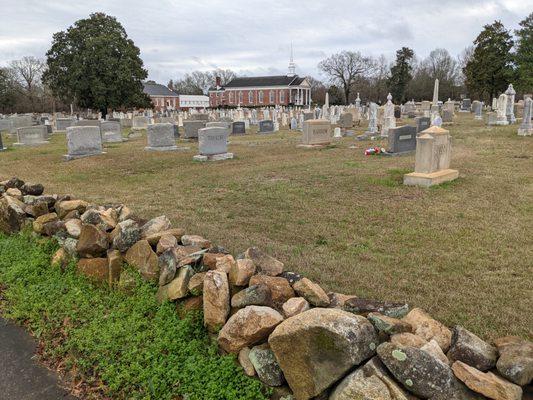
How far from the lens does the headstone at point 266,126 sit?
24.2 metres

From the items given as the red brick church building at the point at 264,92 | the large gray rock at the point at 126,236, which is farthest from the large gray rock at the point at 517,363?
the red brick church building at the point at 264,92

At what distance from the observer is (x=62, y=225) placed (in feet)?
16.8

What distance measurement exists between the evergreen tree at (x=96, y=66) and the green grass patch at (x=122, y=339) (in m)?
38.2

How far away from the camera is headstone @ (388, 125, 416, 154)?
13180mm

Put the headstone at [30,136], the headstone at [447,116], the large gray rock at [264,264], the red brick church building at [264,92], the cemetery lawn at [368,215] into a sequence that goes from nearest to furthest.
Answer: the large gray rock at [264,264], the cemetery lawn at [368,215], the headstone at [30,136], the headstone at [447,116], the red brick church building at [264,92]

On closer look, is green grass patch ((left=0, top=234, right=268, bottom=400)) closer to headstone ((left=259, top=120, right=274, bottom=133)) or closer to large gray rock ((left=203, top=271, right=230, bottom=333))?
large gray rock ((left=203, top=271, right=230, bottom=333))

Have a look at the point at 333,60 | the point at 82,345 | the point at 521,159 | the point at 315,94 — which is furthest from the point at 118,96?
the point at 315,94

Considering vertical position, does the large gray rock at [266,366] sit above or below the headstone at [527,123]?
below

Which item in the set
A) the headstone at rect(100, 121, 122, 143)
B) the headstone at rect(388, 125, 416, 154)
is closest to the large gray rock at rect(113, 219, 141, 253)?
the headstone at rect(388, 125, 416, 154)

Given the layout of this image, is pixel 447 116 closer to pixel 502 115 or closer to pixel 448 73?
pixel 502 115

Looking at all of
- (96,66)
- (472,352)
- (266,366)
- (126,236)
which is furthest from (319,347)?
(96,66)

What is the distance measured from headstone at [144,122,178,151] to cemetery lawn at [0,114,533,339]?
3.01 metres

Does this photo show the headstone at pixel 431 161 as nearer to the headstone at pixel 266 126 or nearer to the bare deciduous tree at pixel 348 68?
the headstone at pixel 266 126

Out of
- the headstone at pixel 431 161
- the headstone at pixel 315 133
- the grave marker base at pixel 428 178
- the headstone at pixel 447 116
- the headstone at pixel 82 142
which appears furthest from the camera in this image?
the headstone at pixel 447 116
